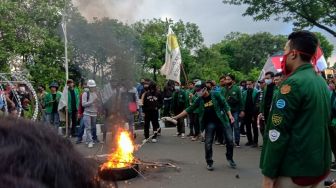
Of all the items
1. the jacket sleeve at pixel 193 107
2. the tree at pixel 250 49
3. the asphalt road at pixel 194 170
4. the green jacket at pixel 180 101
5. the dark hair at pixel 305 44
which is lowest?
the asphalt road at pixel 194 170

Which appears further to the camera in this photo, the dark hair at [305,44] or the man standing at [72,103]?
the man standing at [72,103]

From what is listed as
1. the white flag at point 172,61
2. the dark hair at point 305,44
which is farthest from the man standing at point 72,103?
the dark hair at point 305,44

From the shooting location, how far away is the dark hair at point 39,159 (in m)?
0.69

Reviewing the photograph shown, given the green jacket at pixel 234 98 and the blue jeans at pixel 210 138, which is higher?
the green jacket at pixel 234 98

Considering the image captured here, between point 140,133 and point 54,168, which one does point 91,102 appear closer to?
point 140,133

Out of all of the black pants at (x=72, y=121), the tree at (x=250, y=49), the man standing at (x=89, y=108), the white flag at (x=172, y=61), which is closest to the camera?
the man standing at (x=89, y=108)

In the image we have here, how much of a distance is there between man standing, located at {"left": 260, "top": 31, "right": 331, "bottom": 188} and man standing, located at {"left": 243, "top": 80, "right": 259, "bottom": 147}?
8745 mm

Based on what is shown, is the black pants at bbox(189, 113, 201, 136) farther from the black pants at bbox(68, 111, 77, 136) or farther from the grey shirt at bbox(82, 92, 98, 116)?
the black pants at bbox(68, 111, 77, 136)

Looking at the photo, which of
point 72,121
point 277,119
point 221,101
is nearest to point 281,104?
point 277,119

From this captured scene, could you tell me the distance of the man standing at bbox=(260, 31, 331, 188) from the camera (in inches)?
118

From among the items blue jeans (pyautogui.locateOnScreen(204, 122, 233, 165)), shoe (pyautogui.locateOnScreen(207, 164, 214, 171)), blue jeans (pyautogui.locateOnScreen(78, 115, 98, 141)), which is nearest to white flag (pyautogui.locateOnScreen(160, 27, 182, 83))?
blue jeans (pyautogui.locateOnScreen(78, 115, 98, 141))

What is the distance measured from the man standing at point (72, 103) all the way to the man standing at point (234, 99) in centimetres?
487

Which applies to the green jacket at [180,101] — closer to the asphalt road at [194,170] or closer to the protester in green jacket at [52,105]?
the asphalt road at [194,170]

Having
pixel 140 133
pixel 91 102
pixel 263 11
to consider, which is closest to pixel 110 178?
pixel 91 102
